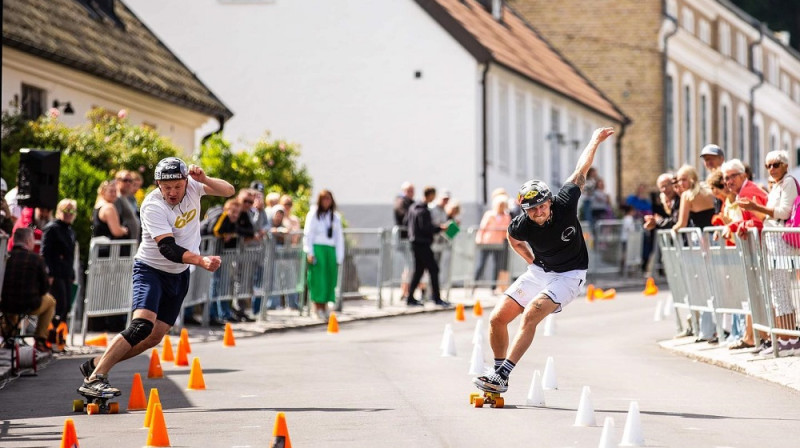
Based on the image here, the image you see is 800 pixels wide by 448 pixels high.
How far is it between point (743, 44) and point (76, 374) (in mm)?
53751

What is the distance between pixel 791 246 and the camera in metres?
13.3

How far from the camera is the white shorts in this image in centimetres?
1155

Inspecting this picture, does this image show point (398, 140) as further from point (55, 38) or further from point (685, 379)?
point (685, 379)

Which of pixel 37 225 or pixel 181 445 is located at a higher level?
pixel 37 225

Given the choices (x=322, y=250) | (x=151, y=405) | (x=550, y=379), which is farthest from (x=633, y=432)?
(x=322, y=250)

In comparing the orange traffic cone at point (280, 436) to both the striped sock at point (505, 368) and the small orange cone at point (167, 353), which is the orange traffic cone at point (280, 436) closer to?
the striped sock at point (505, 368)

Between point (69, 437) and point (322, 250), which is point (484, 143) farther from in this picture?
point (69, 437)

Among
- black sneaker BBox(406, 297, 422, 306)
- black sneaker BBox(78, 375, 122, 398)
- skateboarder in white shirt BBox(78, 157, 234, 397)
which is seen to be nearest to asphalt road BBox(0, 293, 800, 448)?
black sneaker BBox(78, 375, 122, 398)

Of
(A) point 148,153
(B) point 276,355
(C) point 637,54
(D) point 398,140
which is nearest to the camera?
(B) point 276,355

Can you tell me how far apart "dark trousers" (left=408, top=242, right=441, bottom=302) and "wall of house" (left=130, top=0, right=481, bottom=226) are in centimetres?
976

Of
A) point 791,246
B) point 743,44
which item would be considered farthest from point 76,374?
point 743,44

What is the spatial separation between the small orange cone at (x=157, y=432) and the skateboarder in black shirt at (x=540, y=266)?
8.94 ft

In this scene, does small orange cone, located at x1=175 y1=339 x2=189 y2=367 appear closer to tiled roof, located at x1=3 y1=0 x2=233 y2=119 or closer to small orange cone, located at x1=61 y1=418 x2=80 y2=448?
small orange cone, located at x1=61 y1=418 x2=80 y2=448

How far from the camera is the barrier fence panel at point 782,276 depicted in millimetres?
13273
